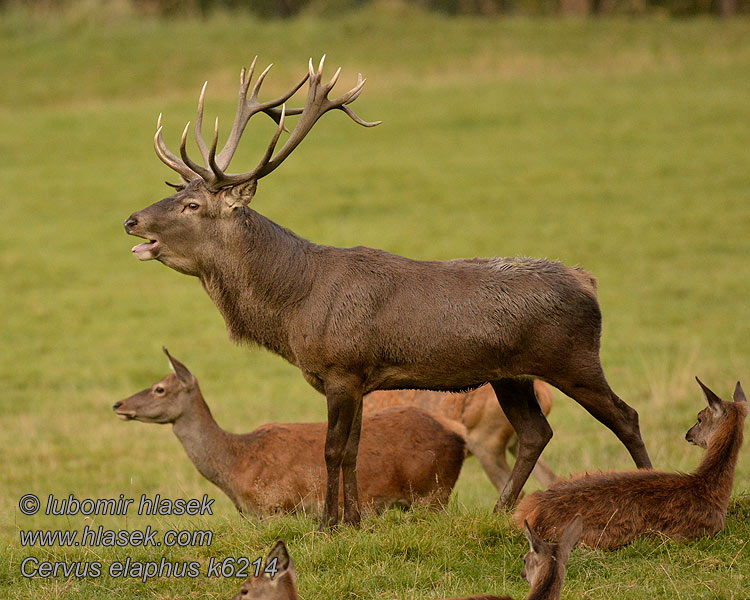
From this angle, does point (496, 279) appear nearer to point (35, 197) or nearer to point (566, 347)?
point (566, 347)

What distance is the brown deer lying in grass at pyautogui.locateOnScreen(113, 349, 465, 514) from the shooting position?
8.77 meters

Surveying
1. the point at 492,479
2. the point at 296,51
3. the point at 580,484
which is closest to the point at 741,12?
the point at 296,51

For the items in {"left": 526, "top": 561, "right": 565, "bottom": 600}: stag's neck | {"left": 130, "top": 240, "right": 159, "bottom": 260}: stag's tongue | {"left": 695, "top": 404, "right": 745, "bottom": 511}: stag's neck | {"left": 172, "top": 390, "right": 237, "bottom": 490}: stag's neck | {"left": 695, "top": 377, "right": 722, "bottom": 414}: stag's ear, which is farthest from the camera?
{"left": 172, "top": 390, "right": 237, "bottom": 490}: stag's neck

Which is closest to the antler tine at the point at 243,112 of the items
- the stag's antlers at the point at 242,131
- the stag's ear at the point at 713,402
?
the stag's antlers at the point at 242,131

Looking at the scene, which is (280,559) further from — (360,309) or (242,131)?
(242,131)

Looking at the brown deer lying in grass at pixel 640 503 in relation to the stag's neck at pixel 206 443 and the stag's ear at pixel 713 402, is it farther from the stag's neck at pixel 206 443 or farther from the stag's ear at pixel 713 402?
the stag's neck at pixel 206 443

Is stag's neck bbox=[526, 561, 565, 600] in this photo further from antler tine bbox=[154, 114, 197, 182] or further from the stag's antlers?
antler tine bbox=[154, 114, 197, 182]

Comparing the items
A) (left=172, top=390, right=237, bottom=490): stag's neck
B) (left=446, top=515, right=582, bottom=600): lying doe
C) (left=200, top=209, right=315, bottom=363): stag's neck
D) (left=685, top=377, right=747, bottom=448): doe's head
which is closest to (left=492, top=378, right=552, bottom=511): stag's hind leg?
(left=685, top=377, right=747, bottom=448): doe's head

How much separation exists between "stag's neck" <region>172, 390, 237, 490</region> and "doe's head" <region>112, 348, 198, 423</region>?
0.22 feet

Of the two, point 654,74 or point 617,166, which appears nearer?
point 617,166

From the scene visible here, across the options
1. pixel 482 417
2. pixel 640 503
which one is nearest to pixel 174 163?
pixel 640 503

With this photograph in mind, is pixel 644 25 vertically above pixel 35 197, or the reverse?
pixel 644 25

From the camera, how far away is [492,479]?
10688 millimetres

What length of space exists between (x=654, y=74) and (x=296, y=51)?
1183 centimetres
